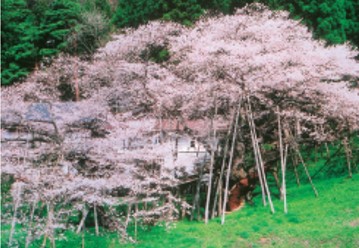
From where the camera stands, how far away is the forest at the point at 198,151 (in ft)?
46.4

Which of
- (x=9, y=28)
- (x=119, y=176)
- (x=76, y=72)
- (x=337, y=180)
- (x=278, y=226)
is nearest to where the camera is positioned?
(x=278, y=226)

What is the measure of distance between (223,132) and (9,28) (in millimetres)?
18285

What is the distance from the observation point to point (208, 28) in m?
20.7

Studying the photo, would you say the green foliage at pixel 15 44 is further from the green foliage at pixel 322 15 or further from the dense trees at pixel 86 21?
the green foliage at pixel 322 15

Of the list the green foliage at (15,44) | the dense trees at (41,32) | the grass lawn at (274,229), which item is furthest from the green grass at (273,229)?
the dense trees at (41,32)

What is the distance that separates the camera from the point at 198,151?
1977cm

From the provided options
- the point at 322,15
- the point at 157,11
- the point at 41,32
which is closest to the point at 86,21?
the point at 41,32

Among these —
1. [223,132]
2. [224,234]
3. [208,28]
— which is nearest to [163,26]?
[208,28]

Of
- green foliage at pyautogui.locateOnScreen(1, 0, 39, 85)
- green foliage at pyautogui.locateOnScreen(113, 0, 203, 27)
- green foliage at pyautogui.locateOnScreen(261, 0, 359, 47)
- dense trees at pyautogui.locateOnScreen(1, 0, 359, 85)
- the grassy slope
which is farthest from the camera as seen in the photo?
green foliage at pyautogui.locateOnScreen(1, 0, 39, 85)

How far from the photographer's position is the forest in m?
14.1

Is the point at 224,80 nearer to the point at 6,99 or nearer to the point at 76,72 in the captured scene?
the point at 6,99

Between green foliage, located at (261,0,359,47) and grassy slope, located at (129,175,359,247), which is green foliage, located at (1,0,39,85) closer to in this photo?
green foliage, located at (261,0,359,47)

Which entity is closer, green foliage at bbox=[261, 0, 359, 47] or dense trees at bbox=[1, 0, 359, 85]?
green foliage at bbox=[261, 0, 359, 47]

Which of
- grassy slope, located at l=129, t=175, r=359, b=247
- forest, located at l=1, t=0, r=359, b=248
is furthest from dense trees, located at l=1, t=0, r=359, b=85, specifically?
grassy slope, located at l=129, t=175, r=359, b=247
